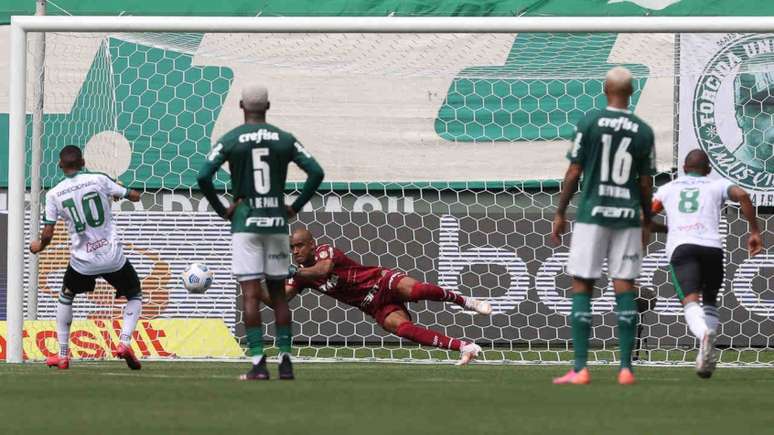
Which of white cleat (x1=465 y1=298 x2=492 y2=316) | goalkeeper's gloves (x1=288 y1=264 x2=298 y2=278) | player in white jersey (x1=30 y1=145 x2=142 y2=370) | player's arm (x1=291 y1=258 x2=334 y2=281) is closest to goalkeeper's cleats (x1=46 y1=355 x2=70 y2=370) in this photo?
player in white jersey (x1=30 y1=145 x2=142 y2=370)

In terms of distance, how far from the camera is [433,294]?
12.3m

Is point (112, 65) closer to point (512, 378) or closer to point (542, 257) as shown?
point (542, 257)

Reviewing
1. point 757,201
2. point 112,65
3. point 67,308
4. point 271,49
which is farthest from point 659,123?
point 67,308

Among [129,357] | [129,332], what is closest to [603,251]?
[129,357]

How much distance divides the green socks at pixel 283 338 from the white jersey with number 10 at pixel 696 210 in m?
3.10

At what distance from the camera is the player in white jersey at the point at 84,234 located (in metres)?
11.4

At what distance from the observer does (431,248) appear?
50.8 feet

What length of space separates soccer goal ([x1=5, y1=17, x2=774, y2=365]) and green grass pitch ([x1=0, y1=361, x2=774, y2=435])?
4803mm

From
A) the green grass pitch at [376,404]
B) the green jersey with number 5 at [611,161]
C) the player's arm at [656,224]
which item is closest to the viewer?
the green grass pitch at [376,404]

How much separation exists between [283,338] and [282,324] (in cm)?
9

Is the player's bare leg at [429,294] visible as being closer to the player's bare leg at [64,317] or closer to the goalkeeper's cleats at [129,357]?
the goalkeeper's cleats at [129,357]

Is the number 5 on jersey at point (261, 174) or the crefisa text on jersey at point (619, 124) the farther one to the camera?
the number 5 on jersey at point (261, 174)

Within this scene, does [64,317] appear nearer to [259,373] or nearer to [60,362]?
[60,362]

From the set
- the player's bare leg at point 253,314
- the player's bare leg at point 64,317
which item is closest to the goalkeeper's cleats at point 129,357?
the player's bare leg at point 64,317
